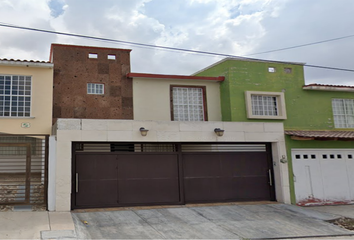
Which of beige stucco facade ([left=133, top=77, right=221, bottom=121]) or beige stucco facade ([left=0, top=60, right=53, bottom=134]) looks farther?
beige stucco facade ([left=133, top=77, right=221, bottom=121])

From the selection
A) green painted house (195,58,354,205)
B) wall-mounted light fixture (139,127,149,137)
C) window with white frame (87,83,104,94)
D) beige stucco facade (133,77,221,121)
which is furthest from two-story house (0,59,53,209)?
green painted house (195,58,354,205)

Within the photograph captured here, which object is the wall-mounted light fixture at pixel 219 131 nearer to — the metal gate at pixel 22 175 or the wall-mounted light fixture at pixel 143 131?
the wall-mounted light fixture at pixel 143 131

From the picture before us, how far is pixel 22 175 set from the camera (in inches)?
464

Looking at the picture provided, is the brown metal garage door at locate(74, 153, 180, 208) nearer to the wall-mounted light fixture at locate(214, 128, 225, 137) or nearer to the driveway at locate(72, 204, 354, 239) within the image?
the driveway at locate(72, 204, 354, 239)

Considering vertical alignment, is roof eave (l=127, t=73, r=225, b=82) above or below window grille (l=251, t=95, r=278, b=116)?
above

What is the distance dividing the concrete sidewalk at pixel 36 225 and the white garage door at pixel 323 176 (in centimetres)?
936

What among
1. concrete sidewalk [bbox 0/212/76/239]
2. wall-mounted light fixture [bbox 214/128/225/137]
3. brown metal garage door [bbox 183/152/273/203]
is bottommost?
concrete sidewalk [bbox 0/212/76/239]

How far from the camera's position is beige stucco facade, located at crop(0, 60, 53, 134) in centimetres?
1359

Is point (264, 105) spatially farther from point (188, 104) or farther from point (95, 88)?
point (95, 88)

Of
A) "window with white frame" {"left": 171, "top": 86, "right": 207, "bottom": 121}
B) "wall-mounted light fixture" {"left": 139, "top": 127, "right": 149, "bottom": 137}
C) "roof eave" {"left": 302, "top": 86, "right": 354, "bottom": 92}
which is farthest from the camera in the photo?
"roof eave" {"left": 302, "top": 86, "right": 354, "bottom": 92}

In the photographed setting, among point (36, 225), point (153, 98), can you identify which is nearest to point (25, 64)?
point (153, 98)

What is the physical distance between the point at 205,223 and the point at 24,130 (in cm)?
776

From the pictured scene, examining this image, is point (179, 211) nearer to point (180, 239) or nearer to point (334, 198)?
point (180, 239)

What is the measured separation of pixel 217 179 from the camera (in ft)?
45.3
